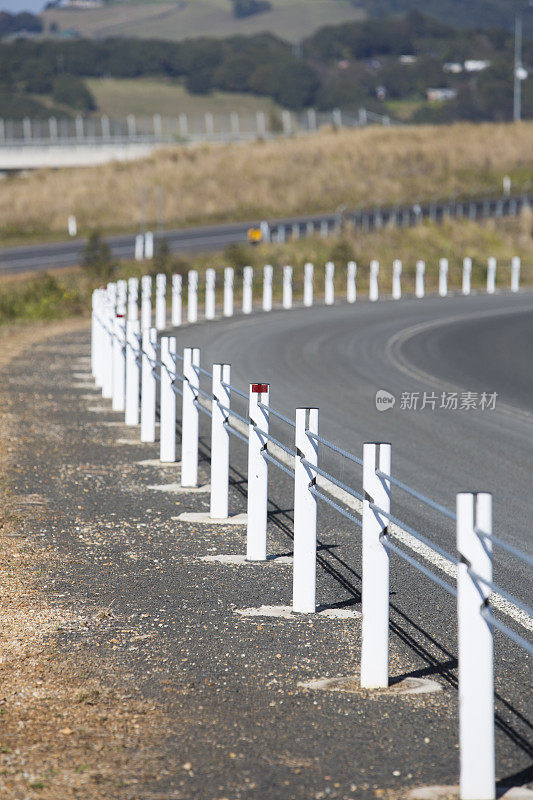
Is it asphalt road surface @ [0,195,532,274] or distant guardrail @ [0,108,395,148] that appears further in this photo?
distant guardrail @ [0,108,395,148]

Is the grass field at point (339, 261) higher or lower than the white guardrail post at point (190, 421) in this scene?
lower

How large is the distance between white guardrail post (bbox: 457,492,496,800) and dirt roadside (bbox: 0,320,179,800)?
117 centimetres

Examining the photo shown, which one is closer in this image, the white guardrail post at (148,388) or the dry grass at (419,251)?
the white guardrail post at (148,388)

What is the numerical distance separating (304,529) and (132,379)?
691 centimetres

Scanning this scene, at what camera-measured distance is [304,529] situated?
20.7 ft

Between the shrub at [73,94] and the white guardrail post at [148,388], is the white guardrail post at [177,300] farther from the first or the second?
the shrub at [73,94]

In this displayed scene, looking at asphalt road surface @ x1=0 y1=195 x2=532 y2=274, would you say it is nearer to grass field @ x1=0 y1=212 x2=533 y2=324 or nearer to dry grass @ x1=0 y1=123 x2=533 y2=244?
grass field @ x1=0 y1=212 x2=533 y2=324

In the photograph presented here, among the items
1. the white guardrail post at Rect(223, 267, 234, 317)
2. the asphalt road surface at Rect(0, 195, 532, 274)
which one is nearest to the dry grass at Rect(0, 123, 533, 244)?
the asphalt road surface at Rect(0, 195, 532, 274)

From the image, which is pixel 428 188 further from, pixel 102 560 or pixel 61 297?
pixel 102 560

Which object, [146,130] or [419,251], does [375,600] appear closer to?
[419,251]

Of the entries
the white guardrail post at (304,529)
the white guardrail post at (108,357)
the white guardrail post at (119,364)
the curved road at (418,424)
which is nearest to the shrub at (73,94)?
the curved road at (418,424)

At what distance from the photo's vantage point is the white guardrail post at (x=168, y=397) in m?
10.5

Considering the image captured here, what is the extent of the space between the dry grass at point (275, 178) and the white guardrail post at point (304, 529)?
171 ft

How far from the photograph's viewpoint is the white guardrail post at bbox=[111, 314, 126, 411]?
549 inches
